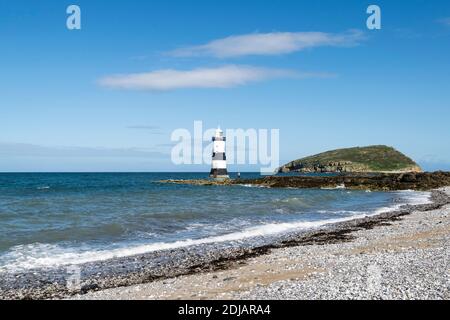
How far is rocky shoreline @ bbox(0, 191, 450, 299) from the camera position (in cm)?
1500

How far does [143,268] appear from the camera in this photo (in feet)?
58.8

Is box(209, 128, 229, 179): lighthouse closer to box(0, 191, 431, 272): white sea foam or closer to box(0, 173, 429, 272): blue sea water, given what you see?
box(0, 173, 429, 272): blue sea water

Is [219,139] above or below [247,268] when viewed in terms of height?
above

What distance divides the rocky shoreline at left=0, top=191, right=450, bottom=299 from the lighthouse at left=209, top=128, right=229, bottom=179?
220 ft

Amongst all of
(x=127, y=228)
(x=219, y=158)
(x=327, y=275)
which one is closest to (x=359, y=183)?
(x=219, y=158)

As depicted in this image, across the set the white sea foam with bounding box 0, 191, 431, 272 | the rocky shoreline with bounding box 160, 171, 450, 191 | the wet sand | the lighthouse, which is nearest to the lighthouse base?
the lighthouse

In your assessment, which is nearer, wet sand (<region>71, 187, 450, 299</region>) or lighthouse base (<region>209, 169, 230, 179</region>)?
wet sand (<region>71, 187, 450, 299</region>)

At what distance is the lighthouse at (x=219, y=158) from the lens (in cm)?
9215

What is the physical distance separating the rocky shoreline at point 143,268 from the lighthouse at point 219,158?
67150 millimetres

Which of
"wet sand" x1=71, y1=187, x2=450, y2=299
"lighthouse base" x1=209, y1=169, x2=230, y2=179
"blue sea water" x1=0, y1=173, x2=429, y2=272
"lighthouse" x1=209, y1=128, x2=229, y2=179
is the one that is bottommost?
A: "blue sea water" x1=0, y1=173, x2=429, y2=272

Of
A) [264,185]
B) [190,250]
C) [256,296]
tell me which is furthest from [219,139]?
[256,296]

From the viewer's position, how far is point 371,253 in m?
18.4
